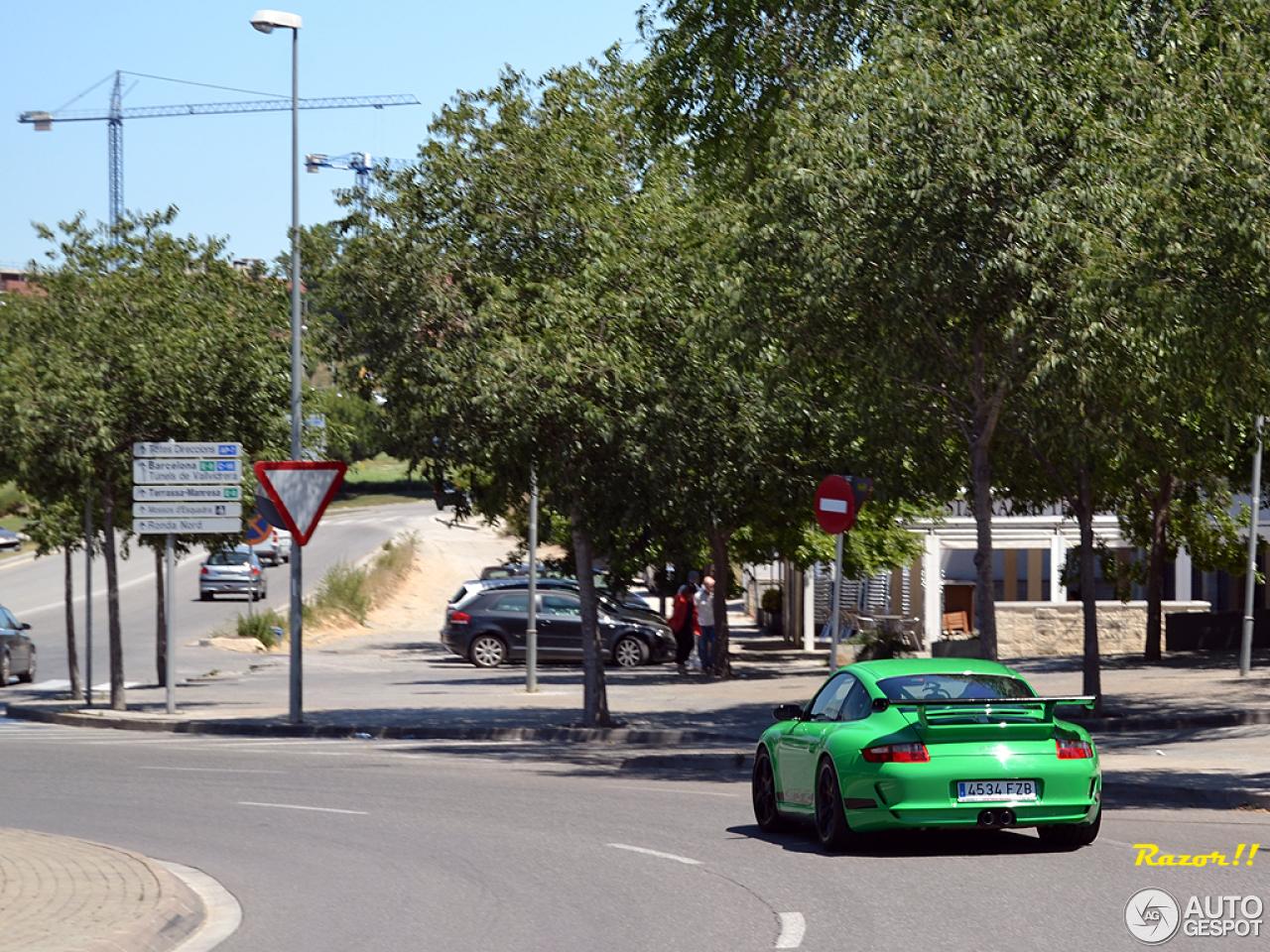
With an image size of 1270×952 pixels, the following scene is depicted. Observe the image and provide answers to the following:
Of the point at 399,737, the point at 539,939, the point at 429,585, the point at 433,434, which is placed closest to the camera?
the point at 539,939

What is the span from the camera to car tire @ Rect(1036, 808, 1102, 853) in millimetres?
10359

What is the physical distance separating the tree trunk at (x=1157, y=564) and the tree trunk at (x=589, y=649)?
12.8m

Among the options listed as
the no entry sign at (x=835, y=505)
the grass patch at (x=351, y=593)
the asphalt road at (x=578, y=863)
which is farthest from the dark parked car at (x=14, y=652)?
the no entry sign at (x=835, y=505)

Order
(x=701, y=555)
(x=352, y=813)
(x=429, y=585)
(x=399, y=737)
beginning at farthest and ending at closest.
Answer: (x=429, y=585) < (x=701, y=555) < (x=399, y=737) < (x=352, y=813)

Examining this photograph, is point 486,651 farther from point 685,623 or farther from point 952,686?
point 952,686

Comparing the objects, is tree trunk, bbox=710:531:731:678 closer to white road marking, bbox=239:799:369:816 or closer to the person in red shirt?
the person in red shirt

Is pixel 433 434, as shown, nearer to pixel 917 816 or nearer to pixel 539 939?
pixel 917 816

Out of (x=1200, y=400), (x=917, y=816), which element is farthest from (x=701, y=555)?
(x=917, y=816)

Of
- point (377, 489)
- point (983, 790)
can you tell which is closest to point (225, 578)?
point (983, 790)

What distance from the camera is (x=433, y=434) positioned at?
774 inches

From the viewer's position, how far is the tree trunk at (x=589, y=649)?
20828 mm

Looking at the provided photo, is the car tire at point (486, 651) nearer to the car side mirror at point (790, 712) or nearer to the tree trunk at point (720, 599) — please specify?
the tree trunk at point (720, 599)

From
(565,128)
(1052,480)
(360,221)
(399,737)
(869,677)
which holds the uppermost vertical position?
(565,128)

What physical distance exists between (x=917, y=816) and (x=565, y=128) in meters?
12.4
